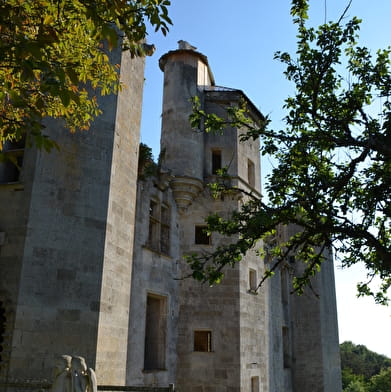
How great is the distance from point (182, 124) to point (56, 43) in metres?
9.95

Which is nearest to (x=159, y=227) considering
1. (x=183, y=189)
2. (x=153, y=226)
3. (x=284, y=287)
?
(x=153, y=226)

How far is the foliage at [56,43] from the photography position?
4289 millimetres

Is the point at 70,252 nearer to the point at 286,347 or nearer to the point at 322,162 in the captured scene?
the point at 322,162

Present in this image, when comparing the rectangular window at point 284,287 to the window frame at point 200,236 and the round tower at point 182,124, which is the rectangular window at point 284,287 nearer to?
the window frame at point 200,236

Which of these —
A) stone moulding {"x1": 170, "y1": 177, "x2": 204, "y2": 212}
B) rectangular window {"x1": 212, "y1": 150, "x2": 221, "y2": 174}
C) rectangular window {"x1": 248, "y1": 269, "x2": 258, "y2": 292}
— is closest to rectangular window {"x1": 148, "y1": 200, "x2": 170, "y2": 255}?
stone moulding {"x1": 170, "y1": 177, "x2": 204, "y2": 212}

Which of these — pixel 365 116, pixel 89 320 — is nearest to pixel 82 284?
pixel 89 320

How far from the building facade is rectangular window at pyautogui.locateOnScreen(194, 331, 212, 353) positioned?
0.03 metres

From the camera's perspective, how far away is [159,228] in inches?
530

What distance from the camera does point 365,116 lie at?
8.43 meters

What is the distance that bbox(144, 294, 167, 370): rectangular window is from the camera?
1280 centimetres

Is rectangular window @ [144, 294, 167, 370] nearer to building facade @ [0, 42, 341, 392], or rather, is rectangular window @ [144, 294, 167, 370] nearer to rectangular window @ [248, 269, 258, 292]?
building facade @ [0, 42, 341, 392]

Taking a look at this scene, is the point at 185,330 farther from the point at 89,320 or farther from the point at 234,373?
the point at 89,320

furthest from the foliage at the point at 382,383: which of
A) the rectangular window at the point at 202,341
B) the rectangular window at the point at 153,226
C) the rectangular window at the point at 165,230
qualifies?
the rectangular window at the point at 153,226

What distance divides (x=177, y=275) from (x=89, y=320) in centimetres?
567
